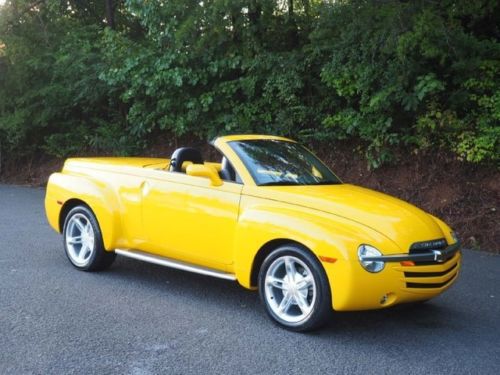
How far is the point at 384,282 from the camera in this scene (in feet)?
14.6

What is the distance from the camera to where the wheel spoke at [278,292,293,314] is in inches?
189

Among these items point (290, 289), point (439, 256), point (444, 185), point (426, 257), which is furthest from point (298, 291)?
Result: point (444, 185)

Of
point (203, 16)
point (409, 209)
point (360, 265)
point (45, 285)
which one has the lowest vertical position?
point (45, 285)

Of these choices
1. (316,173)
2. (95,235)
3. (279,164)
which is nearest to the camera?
(279,164)

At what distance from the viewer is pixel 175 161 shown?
6.07 m

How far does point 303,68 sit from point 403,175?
9.73ft

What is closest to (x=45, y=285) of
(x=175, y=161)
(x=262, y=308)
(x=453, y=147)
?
(x=175, y=161)

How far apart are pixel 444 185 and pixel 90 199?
6.31 m

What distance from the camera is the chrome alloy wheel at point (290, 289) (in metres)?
4.70

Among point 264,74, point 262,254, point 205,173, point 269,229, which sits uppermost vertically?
point 264,74

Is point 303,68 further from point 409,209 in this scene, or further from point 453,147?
point 409,209

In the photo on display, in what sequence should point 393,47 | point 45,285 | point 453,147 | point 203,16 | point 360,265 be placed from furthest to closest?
point 203,16 → point 453,147 → point 393,47 → point 45,285 → point 360,265

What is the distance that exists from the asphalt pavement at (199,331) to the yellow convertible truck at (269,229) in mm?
314

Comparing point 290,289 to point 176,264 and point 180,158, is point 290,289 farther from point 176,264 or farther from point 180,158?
point 180,158
